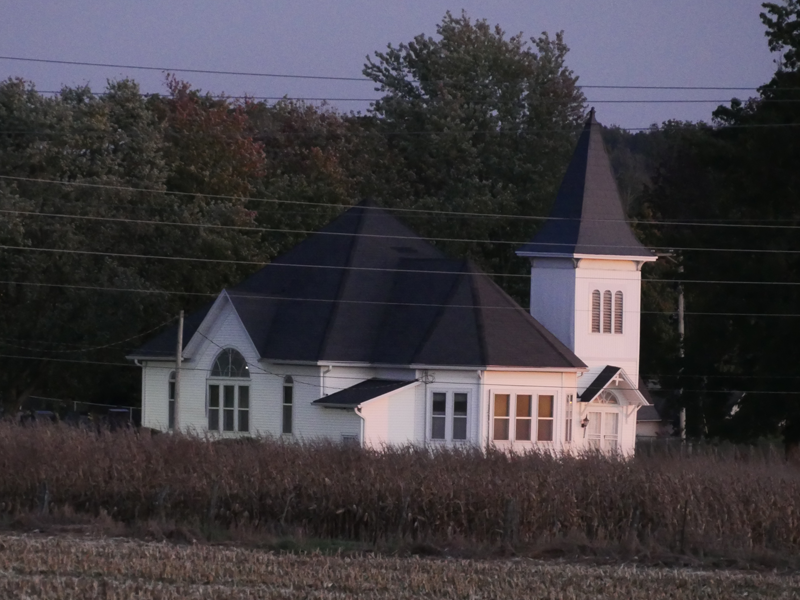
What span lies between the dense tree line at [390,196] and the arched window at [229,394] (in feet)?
29.0

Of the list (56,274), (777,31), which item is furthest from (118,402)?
(777,31)

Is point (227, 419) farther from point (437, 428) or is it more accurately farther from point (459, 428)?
point (459, 428)

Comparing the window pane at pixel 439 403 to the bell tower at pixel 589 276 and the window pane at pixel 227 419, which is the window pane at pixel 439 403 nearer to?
the bell tower at pixel 589 276

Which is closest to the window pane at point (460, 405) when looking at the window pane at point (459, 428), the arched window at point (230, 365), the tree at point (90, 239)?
the window pane at point (459, 428)

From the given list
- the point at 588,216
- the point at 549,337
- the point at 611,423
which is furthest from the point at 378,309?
the point at 611,423

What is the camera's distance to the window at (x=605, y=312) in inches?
1590

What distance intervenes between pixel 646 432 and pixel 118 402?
24.5 meters

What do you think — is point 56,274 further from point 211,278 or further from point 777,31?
point 777,31

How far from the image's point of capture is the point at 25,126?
159 feet

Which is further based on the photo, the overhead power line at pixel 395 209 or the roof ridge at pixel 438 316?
the overhead power line at pixel 395 209

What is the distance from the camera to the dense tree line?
132 feet

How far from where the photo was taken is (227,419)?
39.1m

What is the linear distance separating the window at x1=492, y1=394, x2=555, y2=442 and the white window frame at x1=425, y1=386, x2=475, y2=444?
29.2 inches

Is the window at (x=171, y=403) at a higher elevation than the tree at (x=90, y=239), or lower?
lower
